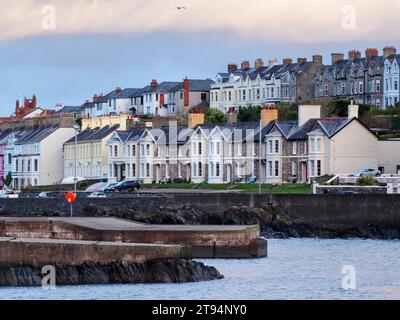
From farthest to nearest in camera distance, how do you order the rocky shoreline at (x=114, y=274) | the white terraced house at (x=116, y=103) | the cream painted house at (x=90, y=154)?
1. the white terraced house at (x=116, y=103)
2. the cream painted house at (x=90, y=154)
3. the rocky shoreline at (x=114, y=274)

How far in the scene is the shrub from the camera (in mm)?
87988

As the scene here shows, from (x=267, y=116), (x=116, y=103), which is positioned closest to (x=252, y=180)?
(x=267, y=116)

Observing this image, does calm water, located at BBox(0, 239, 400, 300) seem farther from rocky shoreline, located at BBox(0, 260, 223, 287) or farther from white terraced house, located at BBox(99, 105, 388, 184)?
white terraced house, located at BBox(99, 105, 388, 184)

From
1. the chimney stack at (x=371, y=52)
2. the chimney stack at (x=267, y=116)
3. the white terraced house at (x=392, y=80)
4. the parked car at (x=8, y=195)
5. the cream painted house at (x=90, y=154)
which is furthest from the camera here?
the chimney stack at (x=371, y=52)

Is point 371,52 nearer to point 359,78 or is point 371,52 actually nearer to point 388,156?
point 359,78

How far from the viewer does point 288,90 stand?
149 m

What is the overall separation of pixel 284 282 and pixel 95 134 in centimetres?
7949

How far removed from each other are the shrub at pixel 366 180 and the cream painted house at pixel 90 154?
39.4 metres

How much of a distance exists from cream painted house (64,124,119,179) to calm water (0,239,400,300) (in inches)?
2380

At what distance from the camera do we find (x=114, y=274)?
49531mm

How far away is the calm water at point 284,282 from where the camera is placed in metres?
46.3

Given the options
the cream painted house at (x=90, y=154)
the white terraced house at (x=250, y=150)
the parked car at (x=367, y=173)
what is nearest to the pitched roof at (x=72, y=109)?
the cream painted house at (x=90, y=154)

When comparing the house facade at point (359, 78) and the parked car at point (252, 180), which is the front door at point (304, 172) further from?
the house facade at point (359, 78)

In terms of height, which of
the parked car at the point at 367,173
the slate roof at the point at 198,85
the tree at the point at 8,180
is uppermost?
the slate roof at the point at 198,85
